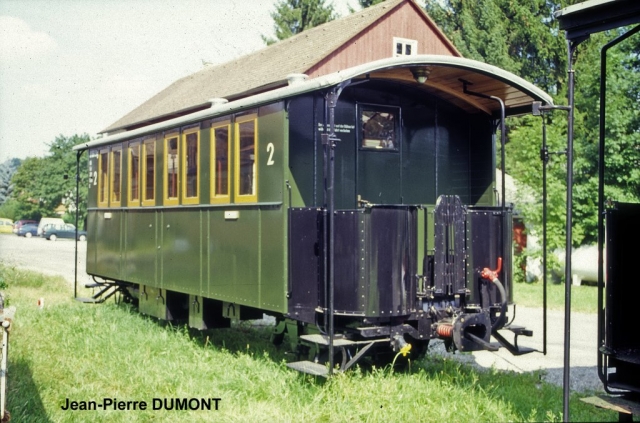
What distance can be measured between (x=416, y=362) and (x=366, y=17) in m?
17.4

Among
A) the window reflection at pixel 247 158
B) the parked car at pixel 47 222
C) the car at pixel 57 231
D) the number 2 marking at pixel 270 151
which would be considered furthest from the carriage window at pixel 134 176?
the car at pixel 57 231

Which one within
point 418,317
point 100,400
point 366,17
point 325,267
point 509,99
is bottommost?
point 100,400

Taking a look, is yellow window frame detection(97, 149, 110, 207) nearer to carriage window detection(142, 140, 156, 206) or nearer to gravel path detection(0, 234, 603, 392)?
carriage window detection(142, 140, 156, 206)

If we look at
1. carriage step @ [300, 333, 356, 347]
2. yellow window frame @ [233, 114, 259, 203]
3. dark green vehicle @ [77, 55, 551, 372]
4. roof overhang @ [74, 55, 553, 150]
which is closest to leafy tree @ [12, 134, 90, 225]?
dark green vehicle @ [77, 55, 551, 372]

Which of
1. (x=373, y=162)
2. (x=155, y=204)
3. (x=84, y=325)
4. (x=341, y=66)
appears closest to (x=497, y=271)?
(x=373, y=162)

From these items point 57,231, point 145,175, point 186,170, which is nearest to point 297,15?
point 145,175

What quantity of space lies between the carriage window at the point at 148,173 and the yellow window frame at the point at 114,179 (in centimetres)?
118

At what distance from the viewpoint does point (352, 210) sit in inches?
281

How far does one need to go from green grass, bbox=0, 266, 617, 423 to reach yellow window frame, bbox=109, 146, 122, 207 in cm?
268

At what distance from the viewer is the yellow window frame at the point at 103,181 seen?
12.9m

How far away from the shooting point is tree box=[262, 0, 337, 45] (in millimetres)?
19922

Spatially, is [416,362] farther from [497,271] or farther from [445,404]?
[445,404]

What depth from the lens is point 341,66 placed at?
77.3 feet

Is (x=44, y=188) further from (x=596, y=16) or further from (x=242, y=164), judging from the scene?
(x=596, y=16)
